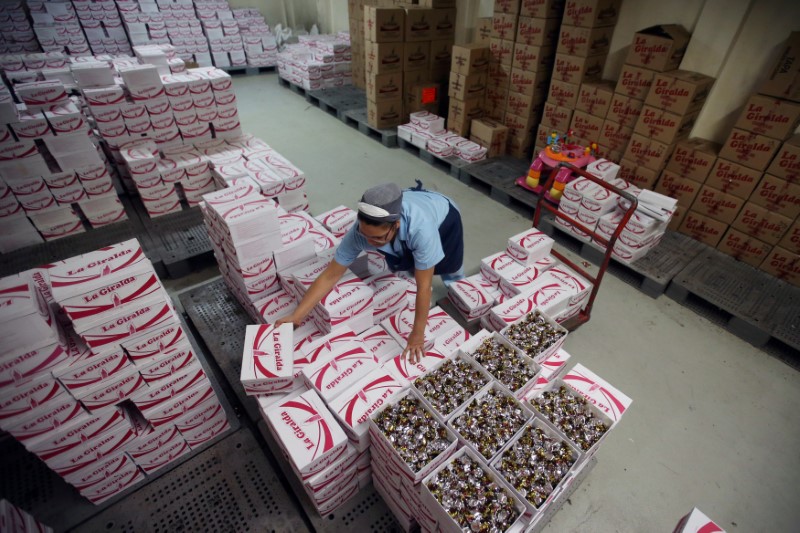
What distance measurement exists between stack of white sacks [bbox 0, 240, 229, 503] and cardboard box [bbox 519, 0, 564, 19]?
211 inches

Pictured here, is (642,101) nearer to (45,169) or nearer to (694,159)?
(694,159)

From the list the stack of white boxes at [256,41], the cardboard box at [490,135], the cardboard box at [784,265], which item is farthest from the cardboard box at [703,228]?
the stack of white boxes at [256,41]

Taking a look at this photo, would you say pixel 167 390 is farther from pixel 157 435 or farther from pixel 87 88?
pixel 87 88

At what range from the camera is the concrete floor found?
2.50m

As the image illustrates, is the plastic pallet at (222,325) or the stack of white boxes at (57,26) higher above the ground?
the stack of white boxes at (57,26)

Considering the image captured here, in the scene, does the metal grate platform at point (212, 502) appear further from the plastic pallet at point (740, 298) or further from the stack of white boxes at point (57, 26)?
the stack of white boxes at point (57, 26)

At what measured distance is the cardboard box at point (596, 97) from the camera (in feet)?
15.9

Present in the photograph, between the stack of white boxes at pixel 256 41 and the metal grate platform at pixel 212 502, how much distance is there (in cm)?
1048

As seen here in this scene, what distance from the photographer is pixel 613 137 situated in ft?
16.1

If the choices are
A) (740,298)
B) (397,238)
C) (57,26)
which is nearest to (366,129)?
(397,238)

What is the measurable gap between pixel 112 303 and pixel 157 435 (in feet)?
3.14

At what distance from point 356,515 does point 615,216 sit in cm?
369

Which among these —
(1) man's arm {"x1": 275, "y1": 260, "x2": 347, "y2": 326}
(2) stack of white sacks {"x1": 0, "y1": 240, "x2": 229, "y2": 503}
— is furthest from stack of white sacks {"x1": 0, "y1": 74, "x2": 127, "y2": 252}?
(1) man's arm {"x1": 275, "y1": 260, "x2": 347, "y2": 326}

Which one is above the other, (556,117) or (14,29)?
(14,29)
